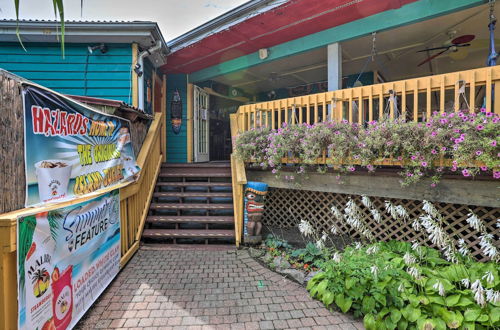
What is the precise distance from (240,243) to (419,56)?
5.98 m

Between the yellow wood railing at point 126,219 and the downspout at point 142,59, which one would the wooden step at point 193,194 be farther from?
the downspout at point 142,59

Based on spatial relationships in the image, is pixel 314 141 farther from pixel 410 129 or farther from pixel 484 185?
pixel 484 185

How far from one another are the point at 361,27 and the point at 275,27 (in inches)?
59.5

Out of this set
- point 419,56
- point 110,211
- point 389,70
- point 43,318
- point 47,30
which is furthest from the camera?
point 389,70

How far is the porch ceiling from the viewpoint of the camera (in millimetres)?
4520

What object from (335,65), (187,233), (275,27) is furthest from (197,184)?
(335,65)

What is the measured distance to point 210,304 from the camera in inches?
98.3

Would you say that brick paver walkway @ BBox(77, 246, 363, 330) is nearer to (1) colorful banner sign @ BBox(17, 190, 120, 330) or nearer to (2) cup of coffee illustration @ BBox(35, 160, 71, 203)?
(1) colorful banner sign @ BBox(17, 190, 120, 330)

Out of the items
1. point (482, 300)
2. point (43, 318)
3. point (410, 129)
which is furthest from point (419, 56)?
point (43, 318)

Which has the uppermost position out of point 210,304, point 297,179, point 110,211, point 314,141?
point 314,141

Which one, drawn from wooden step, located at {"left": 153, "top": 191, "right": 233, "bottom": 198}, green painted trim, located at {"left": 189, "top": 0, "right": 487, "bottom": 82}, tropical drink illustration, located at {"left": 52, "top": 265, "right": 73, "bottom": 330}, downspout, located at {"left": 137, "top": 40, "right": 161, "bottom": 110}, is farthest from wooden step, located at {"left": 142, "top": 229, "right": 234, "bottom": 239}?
green painted trim, located at {"left": 189, "top": 0, "right": 487, "bottom": 82}

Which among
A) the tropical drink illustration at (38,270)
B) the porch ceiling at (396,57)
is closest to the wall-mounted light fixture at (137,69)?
the porch ceiling at (396,57)

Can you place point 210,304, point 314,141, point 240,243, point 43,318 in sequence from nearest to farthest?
1. point 43,318
2. point 210,304
3. point 314,141
4. point 240,243

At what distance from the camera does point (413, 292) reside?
2.23 m
